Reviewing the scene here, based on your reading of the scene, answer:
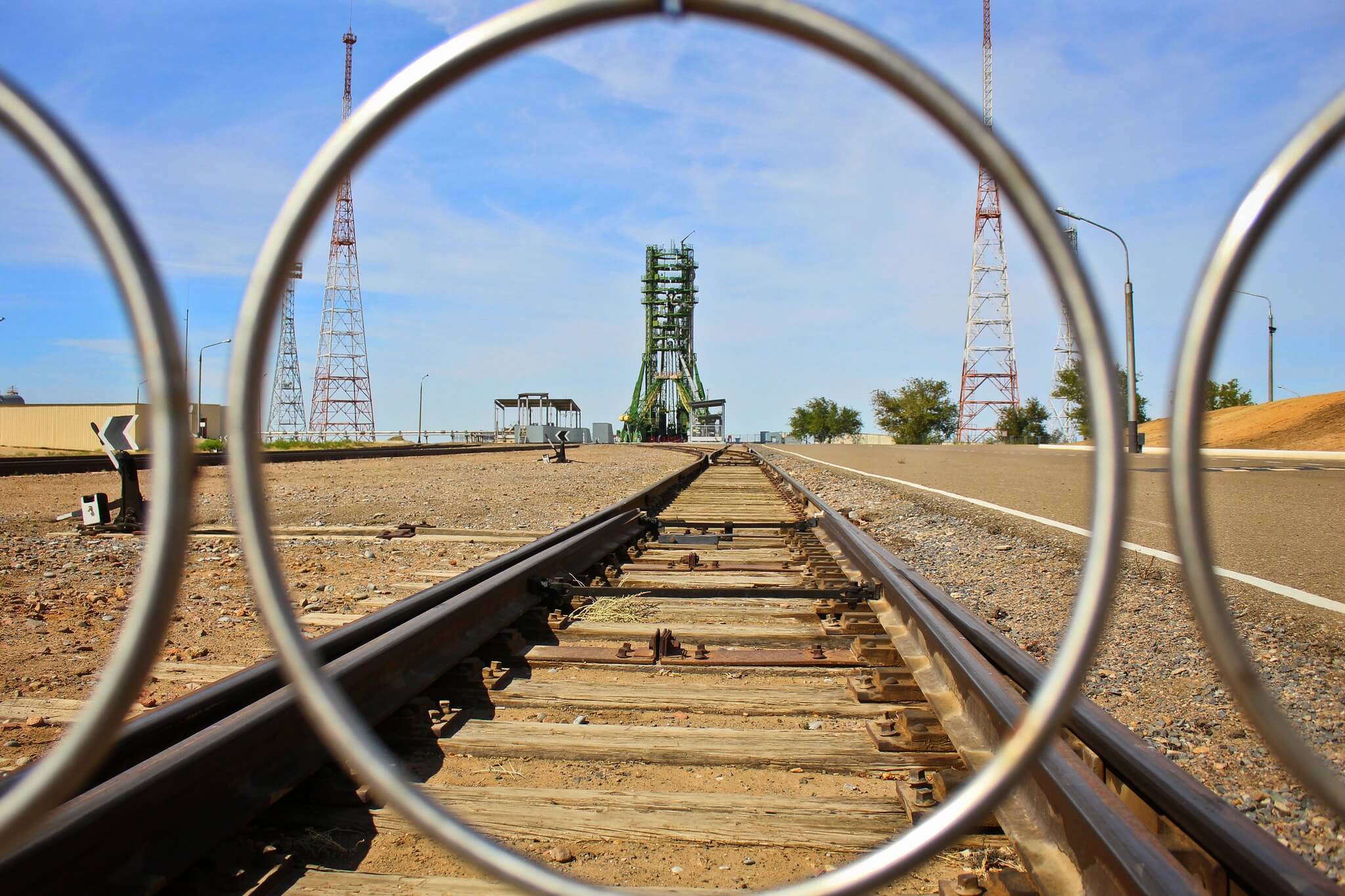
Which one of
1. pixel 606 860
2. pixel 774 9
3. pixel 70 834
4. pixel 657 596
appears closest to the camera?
pixel 774 9

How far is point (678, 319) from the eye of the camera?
9844 centimetres

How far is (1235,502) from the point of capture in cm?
1097

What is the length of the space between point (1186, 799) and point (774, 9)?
1.80 m

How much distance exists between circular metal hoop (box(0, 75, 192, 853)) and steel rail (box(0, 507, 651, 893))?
37.4 inches

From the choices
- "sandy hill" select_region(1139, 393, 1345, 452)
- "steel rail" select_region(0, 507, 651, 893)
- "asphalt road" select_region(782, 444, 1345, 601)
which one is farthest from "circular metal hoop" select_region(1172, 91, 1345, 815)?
"sandy hill" select_region(1139, 393, 1345, 452)

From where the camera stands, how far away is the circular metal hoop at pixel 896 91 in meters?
0.83

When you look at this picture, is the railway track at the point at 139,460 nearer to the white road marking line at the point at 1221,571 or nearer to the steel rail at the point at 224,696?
the steel rail at the point at 224,696

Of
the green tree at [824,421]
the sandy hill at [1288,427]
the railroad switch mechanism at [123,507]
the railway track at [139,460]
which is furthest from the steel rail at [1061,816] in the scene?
the green tree at [824,421]

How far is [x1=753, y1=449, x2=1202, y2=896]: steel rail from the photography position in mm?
1649

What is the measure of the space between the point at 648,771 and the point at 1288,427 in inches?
1448

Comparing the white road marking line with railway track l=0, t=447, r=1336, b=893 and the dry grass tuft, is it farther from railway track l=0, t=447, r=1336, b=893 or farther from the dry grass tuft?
the dry grass tuft

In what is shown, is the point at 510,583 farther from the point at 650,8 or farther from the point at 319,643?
the point at 650,8

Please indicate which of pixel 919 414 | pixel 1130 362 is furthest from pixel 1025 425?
pixel 1130 362

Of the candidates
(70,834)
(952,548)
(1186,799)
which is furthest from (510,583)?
(952,548)
